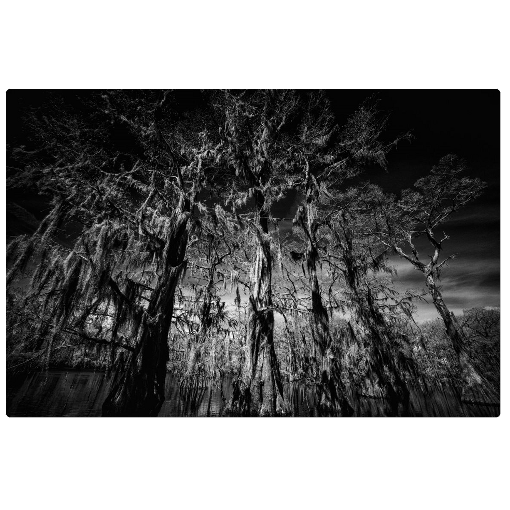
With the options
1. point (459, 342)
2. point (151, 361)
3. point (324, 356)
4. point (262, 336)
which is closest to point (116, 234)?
point (151, 361)

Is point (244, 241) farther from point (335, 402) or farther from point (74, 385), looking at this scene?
point (74, 385)

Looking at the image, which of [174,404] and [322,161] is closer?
[322,161]

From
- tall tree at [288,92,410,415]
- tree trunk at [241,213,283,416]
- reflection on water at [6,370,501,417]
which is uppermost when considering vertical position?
tall tree at [288,92,410,415]

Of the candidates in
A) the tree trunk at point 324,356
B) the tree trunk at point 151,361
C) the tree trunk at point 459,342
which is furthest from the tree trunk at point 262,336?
the tree trunk at point 459,342

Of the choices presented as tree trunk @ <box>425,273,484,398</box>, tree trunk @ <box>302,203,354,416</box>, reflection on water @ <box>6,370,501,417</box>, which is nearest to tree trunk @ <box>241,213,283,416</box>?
tree trunk @ <box>302,203,354,416</box>

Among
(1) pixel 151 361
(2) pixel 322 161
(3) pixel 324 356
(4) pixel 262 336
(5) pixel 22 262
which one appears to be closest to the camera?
(5) pixel 22 262

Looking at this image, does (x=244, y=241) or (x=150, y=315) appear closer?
(x=150, y=315)

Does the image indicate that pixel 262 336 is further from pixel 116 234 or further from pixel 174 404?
pixel 174 404

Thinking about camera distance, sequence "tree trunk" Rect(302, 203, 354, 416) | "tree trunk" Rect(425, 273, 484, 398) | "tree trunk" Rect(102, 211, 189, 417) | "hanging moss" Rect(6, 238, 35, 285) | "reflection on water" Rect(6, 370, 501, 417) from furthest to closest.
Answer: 1. "reflection on water" Rect(6, 370, 501, 417)
2. "tree trunk" Rect(425, 273, 484, 398)
3. "tree trunk" Rect(302, 203, 354, 416)
4. "tree trunk" Rect(102, 211, 189, 417)
5. "hanging moss" Rect(6, 238, 35, 285)

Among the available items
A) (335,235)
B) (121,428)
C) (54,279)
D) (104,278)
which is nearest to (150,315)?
(104,278)

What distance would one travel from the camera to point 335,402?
3998 millimetres

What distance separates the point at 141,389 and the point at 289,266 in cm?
344

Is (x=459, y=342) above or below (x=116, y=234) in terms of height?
below

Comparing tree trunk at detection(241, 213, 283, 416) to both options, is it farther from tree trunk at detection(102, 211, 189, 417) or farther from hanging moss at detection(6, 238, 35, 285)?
hanging moss at detection(6, 238, 35, 285)
